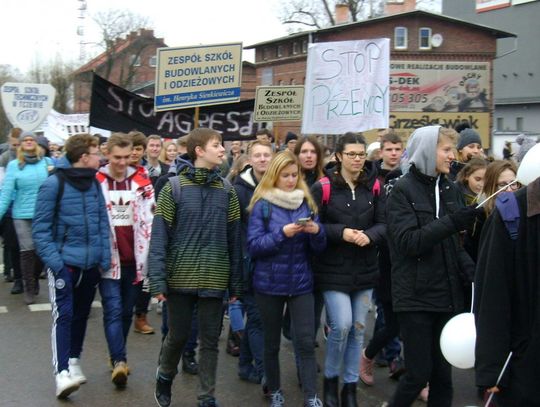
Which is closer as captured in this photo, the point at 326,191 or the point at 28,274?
the point at 326,191

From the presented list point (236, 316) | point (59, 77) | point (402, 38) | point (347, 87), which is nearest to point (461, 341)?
point (236, 316)

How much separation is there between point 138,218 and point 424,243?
2560mm

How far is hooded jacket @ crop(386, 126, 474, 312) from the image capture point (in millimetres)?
4816

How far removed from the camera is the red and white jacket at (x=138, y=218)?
20.7ft

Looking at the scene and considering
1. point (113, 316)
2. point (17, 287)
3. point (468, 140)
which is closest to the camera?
→ point (113, 316)

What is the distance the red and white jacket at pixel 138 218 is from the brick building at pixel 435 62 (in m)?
41.0

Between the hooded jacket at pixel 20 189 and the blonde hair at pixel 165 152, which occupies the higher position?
the blonde hair at pixel 165 152

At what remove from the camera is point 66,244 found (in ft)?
19.9

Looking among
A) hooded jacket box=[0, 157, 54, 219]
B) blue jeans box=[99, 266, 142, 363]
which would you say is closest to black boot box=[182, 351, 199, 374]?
blue jeans box=[99, 266, 142, 363]

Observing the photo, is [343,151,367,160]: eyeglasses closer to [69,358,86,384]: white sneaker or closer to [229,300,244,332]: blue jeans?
[229,300,244,332]: blue jeans

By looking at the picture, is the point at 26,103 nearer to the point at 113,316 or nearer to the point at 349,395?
the point at 113,316

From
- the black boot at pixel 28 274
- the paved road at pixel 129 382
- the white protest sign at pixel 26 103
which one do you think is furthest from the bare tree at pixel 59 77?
the paved road at pixel 129 382

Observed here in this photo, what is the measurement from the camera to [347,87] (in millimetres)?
10078

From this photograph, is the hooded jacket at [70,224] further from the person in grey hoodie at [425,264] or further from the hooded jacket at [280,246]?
the person in grey hoodie at [425,264]
